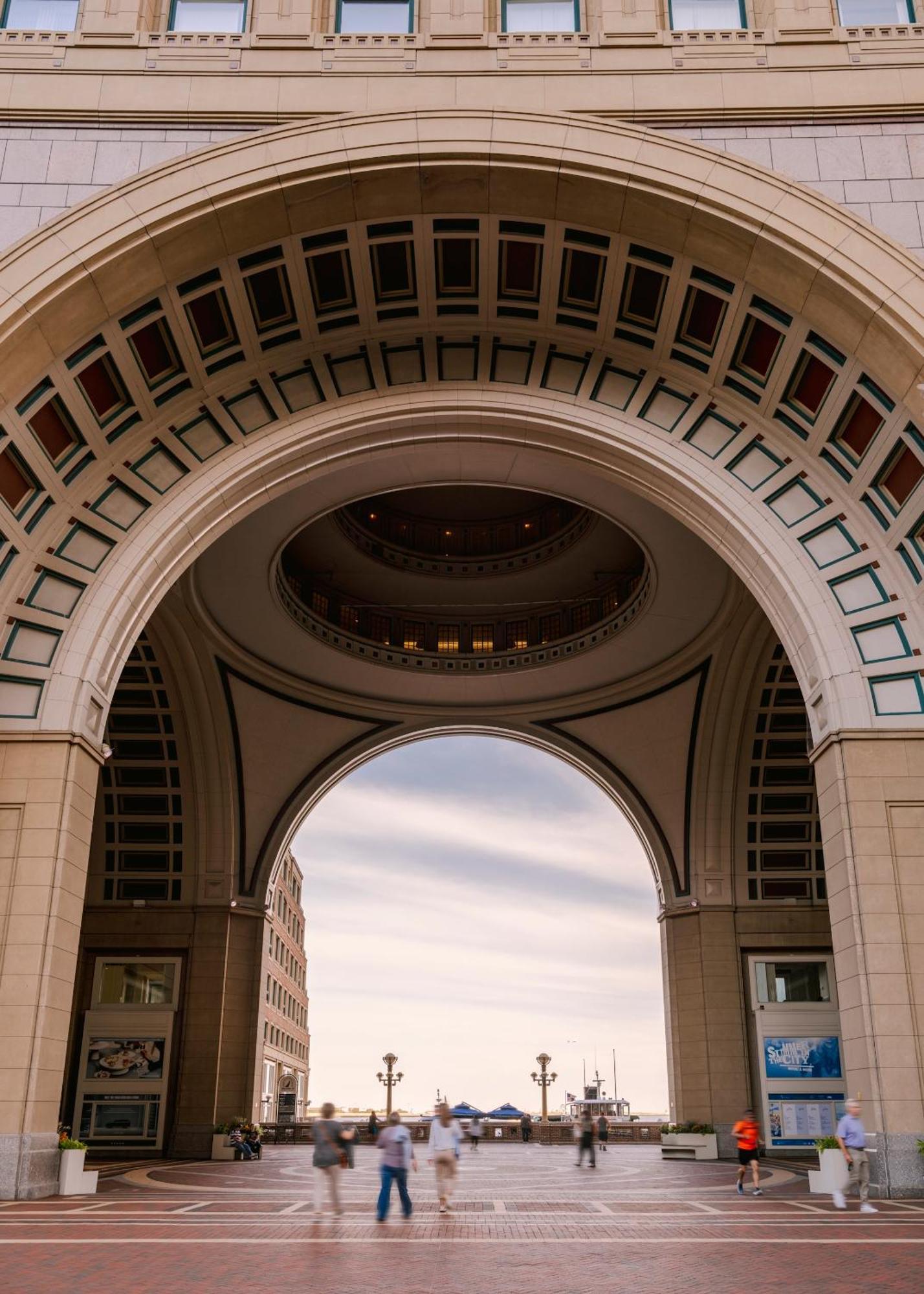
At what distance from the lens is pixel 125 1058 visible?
93.4 ft

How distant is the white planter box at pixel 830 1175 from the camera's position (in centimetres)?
1439

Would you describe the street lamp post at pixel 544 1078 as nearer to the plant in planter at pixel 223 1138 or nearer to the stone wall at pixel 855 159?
the plant in planter at pixel 223 1138

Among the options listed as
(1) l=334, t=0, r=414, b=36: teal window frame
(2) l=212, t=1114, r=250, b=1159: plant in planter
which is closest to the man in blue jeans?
(1) l=334, t=0, r=414, b=36: teal window frame

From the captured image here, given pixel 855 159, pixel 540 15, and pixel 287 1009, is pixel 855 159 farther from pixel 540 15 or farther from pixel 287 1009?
pixel 287 1009

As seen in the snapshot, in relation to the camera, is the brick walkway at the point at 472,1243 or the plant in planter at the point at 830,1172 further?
the plant in planter at the point at 830,1172

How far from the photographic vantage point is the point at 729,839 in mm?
31719

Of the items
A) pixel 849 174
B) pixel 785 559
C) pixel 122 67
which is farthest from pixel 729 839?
pixel 122 67

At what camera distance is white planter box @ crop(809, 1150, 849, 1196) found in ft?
47.2

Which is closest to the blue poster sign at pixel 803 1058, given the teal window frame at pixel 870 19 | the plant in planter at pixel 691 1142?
the plant in planter at pixel 691 1142

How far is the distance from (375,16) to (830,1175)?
797 inches

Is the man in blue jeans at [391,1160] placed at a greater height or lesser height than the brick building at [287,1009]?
lesser

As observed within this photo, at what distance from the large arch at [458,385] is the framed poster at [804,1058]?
12679 mm

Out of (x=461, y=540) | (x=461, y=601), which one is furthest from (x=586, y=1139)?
(x=461, y=540)

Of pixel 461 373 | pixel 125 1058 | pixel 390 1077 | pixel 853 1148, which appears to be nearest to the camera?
pixel 853 1148
